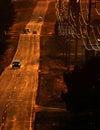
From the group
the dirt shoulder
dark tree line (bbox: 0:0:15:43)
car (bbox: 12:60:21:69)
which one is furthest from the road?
dark tree line (bbox: 0:0:15:43)

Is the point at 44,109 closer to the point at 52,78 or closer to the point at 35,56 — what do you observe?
the point at 52,78

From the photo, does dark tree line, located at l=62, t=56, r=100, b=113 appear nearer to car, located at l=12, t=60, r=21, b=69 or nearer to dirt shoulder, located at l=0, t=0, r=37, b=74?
car, located at l=12, t=60, r=21, b=69

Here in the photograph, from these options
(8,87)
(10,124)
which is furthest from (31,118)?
(8,87)

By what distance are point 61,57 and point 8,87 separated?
60.2 feet

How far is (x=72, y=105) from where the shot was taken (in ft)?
124

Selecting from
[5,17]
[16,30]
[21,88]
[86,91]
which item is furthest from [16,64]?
[86,91]

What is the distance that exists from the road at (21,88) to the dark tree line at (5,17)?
373 cm

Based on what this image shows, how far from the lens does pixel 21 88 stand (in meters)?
55.6

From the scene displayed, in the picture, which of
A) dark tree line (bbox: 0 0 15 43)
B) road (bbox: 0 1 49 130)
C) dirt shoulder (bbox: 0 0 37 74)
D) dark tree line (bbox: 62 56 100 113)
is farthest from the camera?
dark tree line (bbox: 0 0 15 43)

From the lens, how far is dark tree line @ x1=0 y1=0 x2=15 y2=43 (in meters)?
86.6

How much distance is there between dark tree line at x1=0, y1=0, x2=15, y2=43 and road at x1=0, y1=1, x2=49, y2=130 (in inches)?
147

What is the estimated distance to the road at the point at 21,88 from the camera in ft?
142

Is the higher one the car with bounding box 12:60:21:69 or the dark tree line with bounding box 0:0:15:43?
the car with bounding box 12:60:21:69

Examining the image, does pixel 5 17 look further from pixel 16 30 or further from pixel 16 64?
pixel 16 64
